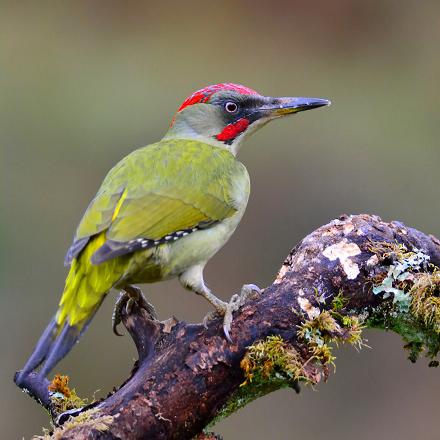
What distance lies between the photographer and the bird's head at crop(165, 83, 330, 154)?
562 centimetres

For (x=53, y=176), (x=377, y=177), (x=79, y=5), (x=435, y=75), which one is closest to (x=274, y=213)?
(x=377, y=177)

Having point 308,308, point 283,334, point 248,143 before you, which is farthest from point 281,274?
point 248,143

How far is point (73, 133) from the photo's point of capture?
10023 millimetres

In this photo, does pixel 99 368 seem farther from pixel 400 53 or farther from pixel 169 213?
pixel 400 53

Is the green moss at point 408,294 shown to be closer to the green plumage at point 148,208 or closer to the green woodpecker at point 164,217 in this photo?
the green woodpecker at point 164,217

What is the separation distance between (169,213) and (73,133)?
17.9ft

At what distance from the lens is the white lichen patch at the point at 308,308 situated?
430 cm

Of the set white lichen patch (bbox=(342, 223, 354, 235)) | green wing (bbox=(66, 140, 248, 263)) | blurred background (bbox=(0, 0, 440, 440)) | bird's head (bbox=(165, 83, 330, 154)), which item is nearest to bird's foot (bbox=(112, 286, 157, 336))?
green wing (bbox=(66, 140, 248, 263))

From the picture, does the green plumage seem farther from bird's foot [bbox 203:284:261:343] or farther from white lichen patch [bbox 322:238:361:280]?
white lichen patch [bbox 322:238:361:280]

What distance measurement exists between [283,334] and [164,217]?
90 cm

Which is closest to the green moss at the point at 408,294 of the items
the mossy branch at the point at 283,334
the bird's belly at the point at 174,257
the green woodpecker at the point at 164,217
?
the mossy branch at the point at 283,334

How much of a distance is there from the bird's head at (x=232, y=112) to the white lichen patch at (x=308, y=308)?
5.09 ft

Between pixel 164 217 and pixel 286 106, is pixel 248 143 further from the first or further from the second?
pixel 164 217

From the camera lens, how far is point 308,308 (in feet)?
14.2
